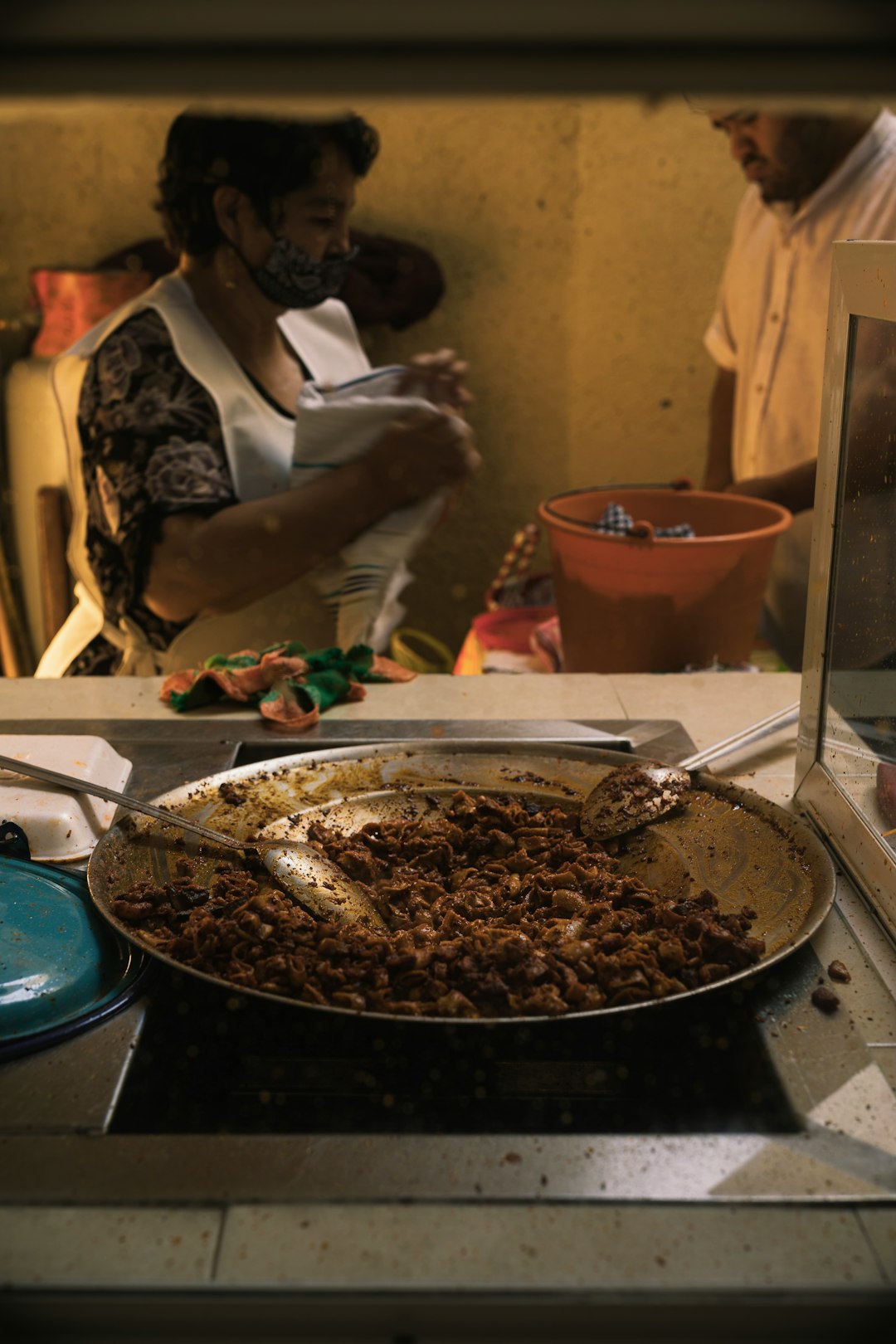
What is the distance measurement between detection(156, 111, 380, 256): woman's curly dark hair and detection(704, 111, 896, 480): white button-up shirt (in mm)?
941

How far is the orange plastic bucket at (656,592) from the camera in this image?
152cm

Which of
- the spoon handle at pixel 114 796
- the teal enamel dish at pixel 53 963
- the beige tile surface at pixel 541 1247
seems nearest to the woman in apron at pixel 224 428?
the spoon handle at pixel 114 796

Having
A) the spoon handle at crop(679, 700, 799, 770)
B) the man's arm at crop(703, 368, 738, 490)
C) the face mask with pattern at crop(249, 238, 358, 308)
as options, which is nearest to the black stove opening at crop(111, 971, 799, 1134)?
the spoon handle at crop(679, 700, 799, 770)

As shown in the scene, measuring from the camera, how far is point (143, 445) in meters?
1.73

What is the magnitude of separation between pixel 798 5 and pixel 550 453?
292 centimetres

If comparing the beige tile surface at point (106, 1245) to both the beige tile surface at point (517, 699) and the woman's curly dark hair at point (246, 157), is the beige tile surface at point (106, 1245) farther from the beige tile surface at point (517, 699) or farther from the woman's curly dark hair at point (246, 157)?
the woman's curly dark hair at point (246, 157)

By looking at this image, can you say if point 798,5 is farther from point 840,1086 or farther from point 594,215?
point 594,215

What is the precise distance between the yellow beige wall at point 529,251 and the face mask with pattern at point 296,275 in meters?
1.16

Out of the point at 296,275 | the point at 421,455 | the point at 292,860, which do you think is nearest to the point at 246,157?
the point at 296,275

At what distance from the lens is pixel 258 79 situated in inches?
12.0

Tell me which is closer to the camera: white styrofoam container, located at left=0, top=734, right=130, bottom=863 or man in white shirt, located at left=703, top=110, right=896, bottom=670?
white styrofoam container, located at left=0, top=734, right=130, bottom=863

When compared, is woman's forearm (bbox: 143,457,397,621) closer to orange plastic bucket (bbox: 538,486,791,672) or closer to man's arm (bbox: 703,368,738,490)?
orange plastic bucket (bbox: 538,486,791,672)

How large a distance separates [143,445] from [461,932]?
3.88 ft

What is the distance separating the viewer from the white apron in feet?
6.00
